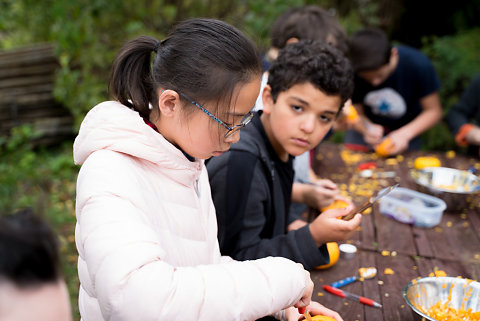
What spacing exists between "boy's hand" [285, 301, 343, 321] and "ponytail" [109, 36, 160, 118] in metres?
0.79

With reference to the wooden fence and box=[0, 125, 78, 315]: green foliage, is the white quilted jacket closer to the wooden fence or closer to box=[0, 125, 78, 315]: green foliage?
box=[0, 125, 78, 315]: green foliage

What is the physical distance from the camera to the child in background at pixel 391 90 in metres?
3.46

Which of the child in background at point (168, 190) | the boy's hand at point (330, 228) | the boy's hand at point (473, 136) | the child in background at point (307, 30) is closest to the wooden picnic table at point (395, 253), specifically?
the boy's hand at point (330, 228)

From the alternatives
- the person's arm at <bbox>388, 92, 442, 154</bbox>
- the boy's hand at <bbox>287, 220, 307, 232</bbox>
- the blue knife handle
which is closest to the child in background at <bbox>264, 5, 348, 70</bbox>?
the person's arm at <bbox>388, 92, 442, 154</bbox>

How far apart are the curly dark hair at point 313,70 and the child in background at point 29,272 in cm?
142

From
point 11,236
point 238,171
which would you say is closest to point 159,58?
point 238,171

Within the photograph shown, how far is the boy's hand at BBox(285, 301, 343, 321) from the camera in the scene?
139 cm

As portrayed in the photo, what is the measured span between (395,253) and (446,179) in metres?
0.93

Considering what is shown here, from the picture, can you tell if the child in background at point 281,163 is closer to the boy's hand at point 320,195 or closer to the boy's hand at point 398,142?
the boy's hand at point 320,195

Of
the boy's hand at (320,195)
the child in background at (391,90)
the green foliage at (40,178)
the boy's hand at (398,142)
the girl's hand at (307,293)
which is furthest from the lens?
the green foliage at (40,178)

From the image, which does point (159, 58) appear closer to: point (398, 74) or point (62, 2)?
point (398, 74)

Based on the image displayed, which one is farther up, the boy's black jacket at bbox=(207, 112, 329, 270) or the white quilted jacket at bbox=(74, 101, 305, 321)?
the white quilted jacket at bbox=(74, 101, 305, 321)

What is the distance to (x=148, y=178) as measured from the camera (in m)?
1.27

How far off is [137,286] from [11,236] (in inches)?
14.3
